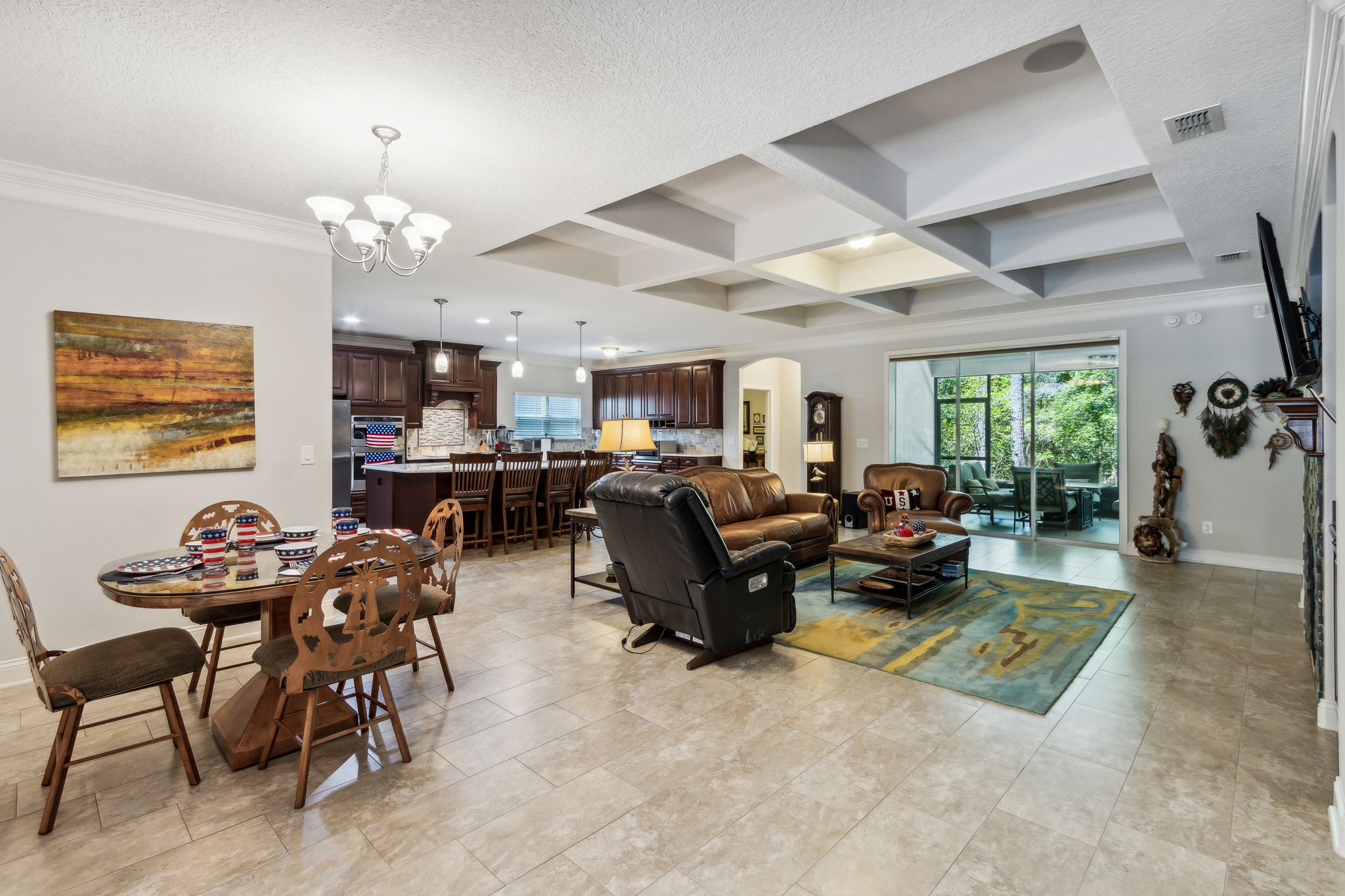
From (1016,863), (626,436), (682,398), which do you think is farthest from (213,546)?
(682,398)

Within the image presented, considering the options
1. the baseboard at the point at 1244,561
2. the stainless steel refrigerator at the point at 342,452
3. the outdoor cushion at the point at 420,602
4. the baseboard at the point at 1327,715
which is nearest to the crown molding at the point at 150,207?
the outdoor cushion at the point at 420,602

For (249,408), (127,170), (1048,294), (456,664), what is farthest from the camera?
(1048,294)

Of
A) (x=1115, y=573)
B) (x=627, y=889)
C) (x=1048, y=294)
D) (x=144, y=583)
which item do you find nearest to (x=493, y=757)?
(x=627, y=889)

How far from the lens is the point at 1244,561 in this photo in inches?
224

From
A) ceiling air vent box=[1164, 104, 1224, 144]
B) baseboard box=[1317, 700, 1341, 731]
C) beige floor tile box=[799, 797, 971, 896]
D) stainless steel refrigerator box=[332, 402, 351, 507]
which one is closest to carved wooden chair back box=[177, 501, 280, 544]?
beige floor tile box=[799, 797, 971, 896]

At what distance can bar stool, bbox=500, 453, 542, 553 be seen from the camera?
6.45 m

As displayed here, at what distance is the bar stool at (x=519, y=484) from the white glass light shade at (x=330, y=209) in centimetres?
392

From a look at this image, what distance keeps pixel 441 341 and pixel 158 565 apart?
614 centimetres

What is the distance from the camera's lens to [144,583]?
215 centimetres

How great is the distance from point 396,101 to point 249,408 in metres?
2.27

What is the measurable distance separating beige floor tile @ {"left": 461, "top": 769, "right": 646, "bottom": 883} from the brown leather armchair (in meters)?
4.01

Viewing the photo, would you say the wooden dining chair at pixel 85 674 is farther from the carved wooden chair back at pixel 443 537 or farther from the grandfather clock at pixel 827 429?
the grandfather clock at pixel 827 429

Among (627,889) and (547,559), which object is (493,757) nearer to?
(627,889)

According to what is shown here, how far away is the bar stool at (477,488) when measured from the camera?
6.11 meters
